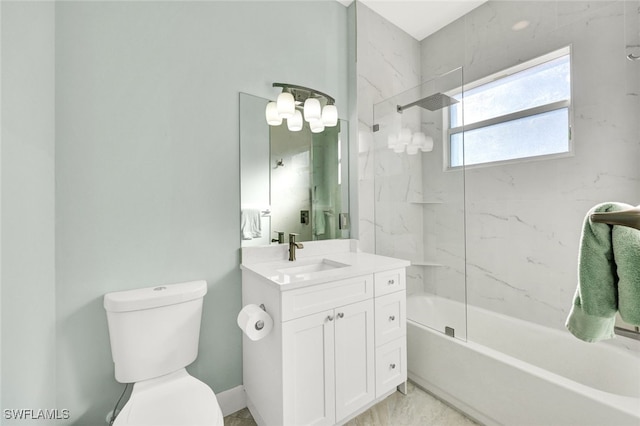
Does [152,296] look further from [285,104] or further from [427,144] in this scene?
[427,144]

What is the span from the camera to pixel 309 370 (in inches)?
53.1

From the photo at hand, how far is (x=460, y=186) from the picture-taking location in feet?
6.31

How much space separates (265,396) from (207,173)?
48.1 inches

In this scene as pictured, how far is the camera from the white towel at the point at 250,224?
5.55ft

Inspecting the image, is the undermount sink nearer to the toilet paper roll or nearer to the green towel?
the toilet paper roll

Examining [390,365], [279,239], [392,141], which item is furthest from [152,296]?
[392,141]

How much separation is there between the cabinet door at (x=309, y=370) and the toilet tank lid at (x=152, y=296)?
0.50 meters

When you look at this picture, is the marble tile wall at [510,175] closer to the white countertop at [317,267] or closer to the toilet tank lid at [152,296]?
the white countertop at [317,267]

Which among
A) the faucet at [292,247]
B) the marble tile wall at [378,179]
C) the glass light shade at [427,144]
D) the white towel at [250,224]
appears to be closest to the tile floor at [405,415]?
the marble tile wall at [378,179]

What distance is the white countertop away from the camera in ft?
4.46

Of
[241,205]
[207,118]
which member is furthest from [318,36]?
[241,205]

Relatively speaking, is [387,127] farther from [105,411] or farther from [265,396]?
[105,411]

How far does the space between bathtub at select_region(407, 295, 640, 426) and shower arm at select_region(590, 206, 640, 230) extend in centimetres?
118

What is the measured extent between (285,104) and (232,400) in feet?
5.93
